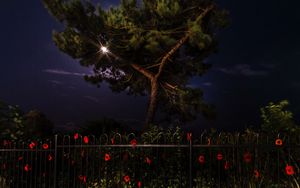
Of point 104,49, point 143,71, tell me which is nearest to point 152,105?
point 143,71

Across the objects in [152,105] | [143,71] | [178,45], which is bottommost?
[152,105]

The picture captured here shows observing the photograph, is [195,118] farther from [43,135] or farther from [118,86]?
[43,135]

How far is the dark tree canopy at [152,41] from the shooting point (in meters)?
19.5

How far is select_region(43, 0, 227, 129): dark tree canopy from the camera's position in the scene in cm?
1947

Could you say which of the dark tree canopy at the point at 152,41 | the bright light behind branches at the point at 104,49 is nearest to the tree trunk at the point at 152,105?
the dark tree canopy at the point at 152,41

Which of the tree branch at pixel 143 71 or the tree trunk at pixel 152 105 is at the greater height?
the tree branch at pixel 143 71

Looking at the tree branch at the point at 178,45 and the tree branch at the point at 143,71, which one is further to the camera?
the tree branch at the point at 143,71

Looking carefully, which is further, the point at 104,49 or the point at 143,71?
the point at 143,71

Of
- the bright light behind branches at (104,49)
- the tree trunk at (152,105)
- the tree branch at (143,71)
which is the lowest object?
the tree trunk at (152,105)

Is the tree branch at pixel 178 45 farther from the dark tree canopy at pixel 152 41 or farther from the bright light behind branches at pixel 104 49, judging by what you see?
the bright light behind branches at pixel 104 49

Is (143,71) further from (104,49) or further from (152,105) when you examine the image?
(104,49)

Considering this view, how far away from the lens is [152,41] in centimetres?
1933

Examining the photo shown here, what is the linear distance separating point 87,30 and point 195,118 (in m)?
5.65

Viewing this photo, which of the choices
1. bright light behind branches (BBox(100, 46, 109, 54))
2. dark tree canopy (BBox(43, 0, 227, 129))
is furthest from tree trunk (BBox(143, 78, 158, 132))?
bright light behind branches (BBox(100, 46, 109, 54))
